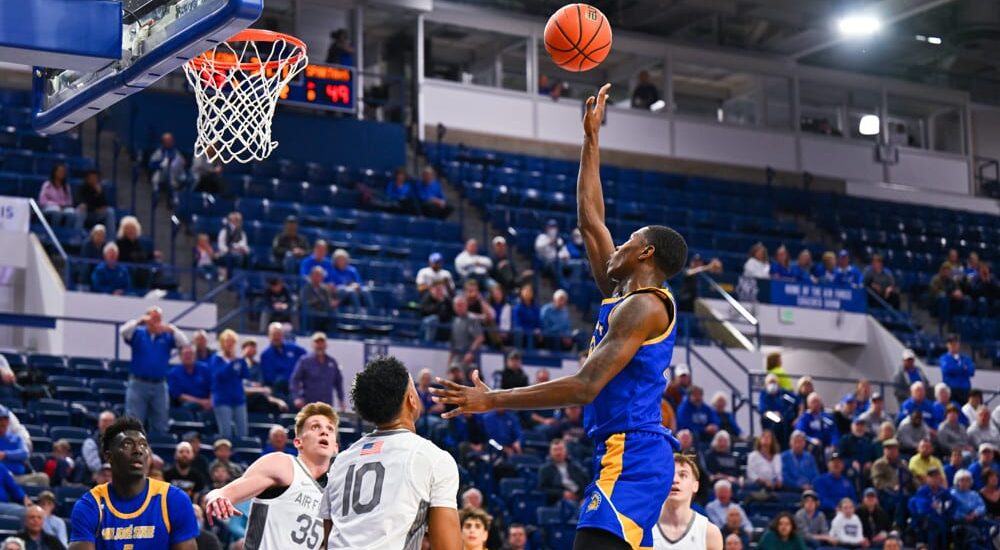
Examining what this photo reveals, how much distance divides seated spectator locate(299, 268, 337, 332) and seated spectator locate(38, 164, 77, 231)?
2.91 m

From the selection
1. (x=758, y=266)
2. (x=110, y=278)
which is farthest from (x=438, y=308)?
(x=758, y=266)

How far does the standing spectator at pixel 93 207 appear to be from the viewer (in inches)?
732

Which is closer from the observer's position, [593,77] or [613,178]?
[613,178]

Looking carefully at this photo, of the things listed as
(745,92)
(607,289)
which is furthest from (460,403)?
(745,92)

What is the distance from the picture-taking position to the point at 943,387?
20.1m

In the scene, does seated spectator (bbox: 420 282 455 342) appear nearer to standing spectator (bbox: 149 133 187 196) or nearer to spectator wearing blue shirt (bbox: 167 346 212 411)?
spectator wearing blue shirt (bbox: 167 346 212 411)

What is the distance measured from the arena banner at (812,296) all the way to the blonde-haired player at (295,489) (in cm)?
1737

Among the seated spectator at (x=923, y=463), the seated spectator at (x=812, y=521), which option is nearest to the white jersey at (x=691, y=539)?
the seated spectator at (x=812, y=521)

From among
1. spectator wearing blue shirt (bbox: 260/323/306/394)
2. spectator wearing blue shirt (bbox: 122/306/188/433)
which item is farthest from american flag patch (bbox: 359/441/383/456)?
spectator wearing blue shirt (bbox: 260/323/306/394)

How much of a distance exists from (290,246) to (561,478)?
5642mm

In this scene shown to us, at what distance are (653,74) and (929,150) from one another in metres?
6.23

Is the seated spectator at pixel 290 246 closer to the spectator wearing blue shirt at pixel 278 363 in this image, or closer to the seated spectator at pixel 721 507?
the spectator wearing blue shirt at pixel 278 363

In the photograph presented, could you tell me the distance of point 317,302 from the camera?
18516 mm

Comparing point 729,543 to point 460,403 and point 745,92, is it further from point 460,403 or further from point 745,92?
point 745,92
